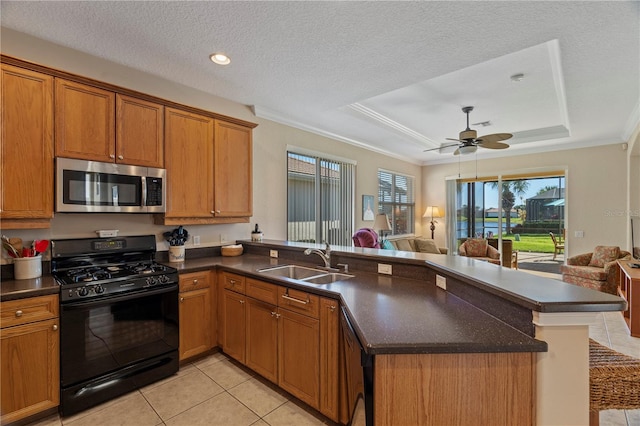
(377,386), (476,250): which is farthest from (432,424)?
(476,250)

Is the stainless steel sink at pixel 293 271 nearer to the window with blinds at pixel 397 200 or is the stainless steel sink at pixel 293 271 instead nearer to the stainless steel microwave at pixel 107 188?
the stainless steel microwave at pixel 107 188

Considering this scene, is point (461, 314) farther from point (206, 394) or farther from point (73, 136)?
point (73, 136)

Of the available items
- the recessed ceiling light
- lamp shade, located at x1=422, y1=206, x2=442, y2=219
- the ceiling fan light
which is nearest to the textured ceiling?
the recessed ceiling light

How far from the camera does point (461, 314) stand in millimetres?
1462

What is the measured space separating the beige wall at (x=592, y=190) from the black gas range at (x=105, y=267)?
6.89m

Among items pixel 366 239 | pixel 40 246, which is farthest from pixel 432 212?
pixel 40 246

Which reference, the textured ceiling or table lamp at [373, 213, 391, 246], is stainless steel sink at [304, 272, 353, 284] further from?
table lamp at [373, 213, 391, 246]

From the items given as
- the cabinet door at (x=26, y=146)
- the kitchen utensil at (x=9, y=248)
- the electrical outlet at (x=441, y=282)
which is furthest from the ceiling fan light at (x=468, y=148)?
the kitchen utensil at (x=9, y=248)

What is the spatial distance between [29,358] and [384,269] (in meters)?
2.46

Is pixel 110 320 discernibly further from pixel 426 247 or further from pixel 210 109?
pixel 426 247

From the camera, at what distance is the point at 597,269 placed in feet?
15.5

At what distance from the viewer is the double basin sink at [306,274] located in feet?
8.06

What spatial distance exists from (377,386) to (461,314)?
0.59 m

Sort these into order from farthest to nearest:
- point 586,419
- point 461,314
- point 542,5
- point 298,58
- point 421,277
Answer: point 298,58 < point 421,277 < point 542,5 < point 461,314 < point 586,419
